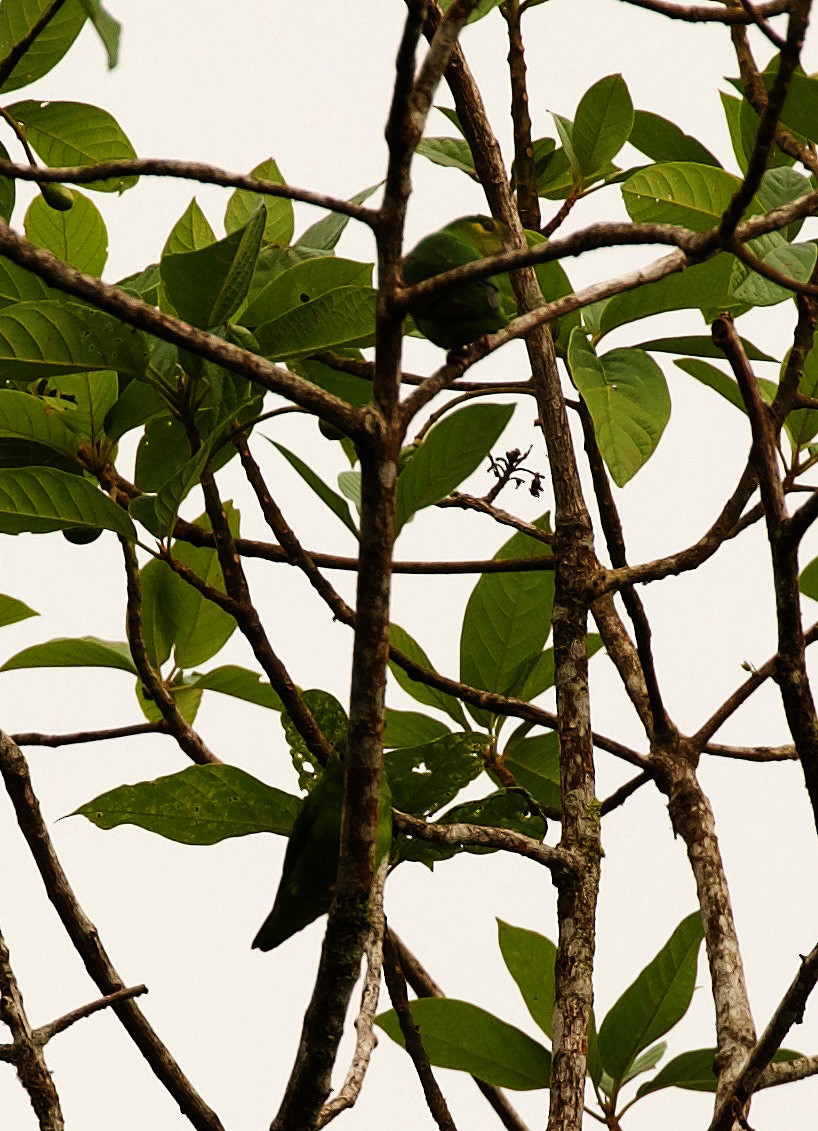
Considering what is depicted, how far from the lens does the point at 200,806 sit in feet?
2.72

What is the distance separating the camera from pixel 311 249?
93 centimetres

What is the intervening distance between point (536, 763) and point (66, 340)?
0.56 meters

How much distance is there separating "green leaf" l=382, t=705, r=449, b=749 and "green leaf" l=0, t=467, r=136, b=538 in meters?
0.33

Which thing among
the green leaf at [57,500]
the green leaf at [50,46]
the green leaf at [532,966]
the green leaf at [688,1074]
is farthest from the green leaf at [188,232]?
the green leaf at [688,1074]

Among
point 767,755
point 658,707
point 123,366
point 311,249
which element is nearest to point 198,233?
point 311,249

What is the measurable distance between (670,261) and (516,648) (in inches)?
22.9

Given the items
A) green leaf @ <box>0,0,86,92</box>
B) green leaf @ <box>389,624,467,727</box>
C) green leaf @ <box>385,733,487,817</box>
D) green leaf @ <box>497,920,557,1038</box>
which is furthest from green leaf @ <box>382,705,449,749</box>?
green leaf @ <box>0,0,86,92</box>

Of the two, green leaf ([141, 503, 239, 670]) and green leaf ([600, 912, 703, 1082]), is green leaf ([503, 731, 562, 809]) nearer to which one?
green leaf ([600, 912, 703, 1082])

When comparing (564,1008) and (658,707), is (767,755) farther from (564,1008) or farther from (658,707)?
(564,1008)

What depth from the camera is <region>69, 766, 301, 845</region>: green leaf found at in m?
0.82

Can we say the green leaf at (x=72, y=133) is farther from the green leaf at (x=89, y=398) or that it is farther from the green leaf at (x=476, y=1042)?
the green leaf at (x=476, y=1042)

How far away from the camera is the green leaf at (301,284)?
836mm

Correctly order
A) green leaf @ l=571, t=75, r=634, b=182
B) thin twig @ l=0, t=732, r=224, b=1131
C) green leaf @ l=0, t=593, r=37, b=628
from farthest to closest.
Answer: green leaf @ l=0, t=593, r=37, b=628, green leaf @ l=571, t=75, r=634, b=182, thin twig @ l=0, t=732, r=224, b=1131

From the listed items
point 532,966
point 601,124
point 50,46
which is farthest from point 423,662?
point 50,46
